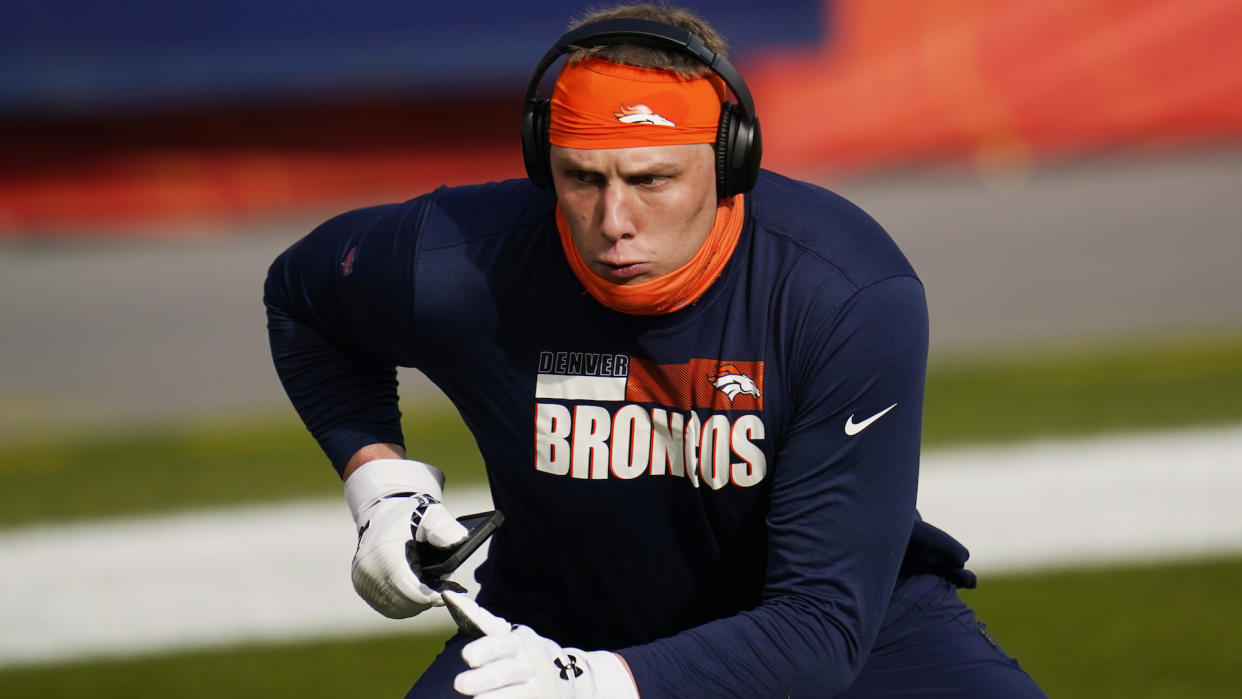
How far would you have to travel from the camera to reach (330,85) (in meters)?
10.7

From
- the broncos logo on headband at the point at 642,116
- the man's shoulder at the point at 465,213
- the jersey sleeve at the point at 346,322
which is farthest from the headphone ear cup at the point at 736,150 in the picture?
the jersey sleeve at the point at 346,322

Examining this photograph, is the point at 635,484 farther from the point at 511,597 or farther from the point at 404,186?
Result: the point at 404,186

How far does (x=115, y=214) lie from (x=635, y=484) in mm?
9479

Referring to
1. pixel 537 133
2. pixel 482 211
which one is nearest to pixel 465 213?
pixel 482 211

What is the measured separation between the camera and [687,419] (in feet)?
8.03

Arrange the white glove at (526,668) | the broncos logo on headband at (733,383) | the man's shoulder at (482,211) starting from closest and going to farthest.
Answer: the white glove at (526,668) < the broncos logo on headband at (733,383) < the man's shoulder at (482,211)

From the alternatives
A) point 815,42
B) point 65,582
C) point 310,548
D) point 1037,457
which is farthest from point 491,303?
point 815,42

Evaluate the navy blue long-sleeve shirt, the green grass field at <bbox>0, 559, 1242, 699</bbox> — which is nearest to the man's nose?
the navy blue long-sleeve shirt

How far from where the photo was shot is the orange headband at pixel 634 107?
229 cm

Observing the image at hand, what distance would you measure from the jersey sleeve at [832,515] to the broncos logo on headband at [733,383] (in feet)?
0.27

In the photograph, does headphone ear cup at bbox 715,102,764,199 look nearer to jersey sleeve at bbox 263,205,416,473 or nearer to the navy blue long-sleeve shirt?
the navy blue long-sleeve shirt

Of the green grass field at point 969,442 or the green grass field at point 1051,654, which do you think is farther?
the green grass field at point 969,442

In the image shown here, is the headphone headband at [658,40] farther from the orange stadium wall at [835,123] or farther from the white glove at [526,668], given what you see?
the orange stadium wall at [835,123]

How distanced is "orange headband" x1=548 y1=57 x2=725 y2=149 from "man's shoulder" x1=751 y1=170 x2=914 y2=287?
0.72ft
